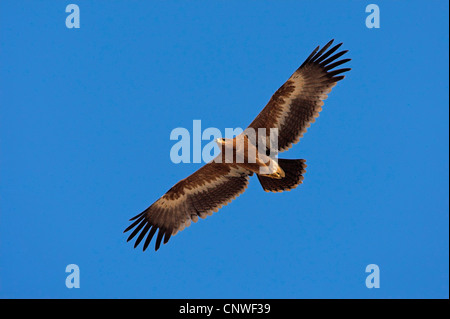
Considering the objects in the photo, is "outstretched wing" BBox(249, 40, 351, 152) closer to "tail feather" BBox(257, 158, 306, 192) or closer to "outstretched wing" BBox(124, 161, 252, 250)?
"tail feather" BBox(257, 158, 306, 192)

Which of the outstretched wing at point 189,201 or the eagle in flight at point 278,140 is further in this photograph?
the outstretched wing at point 189,201

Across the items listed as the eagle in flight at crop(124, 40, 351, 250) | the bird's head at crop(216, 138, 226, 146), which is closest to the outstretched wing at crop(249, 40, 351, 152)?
the eagle in flight at crop(124, 40, 351, 250)

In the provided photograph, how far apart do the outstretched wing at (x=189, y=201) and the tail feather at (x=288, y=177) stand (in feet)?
1.92

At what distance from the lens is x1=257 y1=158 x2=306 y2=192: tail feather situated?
850 centimetres

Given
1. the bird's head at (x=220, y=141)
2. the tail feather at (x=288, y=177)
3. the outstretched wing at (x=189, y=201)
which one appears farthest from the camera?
the outstretched wing at (x=189, y=201)

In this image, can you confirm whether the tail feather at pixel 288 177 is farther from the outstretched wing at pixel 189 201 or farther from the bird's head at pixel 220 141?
the bird's head at pixel 220 141

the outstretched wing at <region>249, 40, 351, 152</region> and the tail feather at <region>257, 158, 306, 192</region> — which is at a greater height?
the outstretched wing at <region>249, 40, 351, 152</region>

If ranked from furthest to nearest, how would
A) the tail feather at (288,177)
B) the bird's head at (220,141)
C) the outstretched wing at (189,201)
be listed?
the outstretched wing at (189,201) → the tail feather at (288,177) → the bird's head at (220,141)

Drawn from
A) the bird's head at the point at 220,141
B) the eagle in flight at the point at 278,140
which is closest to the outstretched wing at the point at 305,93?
the eagle in flight at the point at 278,140

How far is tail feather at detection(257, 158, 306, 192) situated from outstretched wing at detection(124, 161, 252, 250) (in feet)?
1.92

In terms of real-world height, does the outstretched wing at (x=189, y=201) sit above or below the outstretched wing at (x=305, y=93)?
below

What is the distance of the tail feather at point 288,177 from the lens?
8500mm
